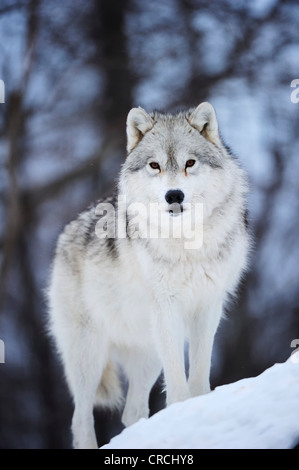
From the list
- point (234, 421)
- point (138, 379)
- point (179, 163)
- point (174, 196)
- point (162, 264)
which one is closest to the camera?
point (234, 421)

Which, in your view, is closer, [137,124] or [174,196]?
[174,196]

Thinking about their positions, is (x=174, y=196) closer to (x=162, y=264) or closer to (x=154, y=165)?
(x=154, y=165)

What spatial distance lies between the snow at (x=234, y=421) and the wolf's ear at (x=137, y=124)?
2.08 m

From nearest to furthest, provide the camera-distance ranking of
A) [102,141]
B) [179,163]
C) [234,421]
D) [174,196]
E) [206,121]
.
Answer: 1. [234,421]
2. [174,196]
3. [179,163]
4. [206,121]
5. [102,141]

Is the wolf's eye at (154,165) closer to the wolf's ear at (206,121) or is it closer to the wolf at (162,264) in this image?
the wolf at (162,264)

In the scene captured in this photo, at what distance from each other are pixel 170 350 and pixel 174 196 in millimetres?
1085

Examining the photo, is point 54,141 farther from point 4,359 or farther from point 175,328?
point 175,328

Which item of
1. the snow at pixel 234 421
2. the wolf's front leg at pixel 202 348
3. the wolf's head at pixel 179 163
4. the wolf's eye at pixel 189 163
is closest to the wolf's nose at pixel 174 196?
the wolf's head at pixel 179 163

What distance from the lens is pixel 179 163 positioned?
5.08 m

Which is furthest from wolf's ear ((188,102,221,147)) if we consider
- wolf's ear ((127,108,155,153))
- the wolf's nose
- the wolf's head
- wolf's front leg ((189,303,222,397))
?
wolf's front leg ((189,303,222,397))

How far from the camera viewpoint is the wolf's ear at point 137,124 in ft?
17.9

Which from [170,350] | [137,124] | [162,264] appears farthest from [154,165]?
[170,350]

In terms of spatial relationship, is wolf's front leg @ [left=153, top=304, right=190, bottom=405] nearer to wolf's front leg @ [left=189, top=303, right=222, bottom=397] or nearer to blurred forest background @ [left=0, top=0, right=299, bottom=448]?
wolf's front leg @ [left=189, top=303, right=222, bottom=397]

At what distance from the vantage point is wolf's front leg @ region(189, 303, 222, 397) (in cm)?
527
